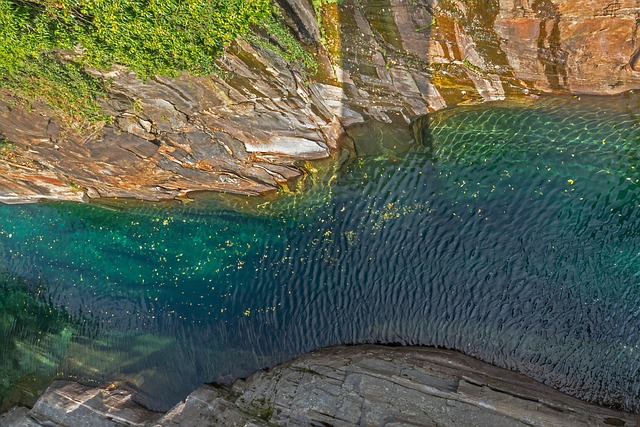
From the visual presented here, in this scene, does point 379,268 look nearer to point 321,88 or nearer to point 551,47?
point 321,88

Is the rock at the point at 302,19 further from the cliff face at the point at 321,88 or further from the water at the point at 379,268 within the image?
the water at the point at 379,268

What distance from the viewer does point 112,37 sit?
1073 centimetres

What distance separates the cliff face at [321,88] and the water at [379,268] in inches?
37.5

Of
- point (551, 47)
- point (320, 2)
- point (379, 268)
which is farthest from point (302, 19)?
point (379, 268)

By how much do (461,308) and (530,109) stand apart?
6.22 m

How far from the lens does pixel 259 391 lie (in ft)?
42.4

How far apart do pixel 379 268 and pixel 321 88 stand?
19.0 feet

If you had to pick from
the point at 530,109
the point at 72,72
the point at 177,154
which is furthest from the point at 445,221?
the point at 72,72

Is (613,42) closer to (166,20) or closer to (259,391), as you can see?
(166,20)

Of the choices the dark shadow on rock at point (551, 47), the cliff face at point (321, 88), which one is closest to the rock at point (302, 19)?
the cliff face at point (321, 88)

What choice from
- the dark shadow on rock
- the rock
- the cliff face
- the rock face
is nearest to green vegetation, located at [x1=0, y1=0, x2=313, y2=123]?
the rock

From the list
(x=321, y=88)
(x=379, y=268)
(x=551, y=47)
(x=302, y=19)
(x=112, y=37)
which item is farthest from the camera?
(x=379, y=268)

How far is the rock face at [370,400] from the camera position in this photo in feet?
35.8

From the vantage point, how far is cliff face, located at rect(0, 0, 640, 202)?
11.3 metres
